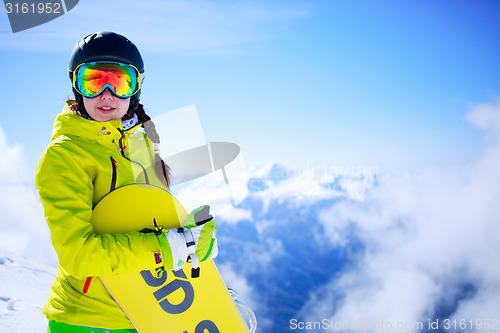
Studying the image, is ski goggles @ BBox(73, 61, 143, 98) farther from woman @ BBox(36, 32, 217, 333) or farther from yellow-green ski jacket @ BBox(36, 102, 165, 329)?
yellow-green ski jacket @ BBox(36, 102, 165, 329)

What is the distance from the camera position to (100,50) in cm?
223

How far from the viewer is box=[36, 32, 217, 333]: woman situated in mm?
1797

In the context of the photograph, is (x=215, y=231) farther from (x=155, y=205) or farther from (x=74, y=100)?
(x=74, y=100)

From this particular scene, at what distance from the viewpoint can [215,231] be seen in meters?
2.24

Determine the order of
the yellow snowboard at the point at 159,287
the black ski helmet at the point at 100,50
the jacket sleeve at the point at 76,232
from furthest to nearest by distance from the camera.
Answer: the black ski helmet at the point at 100,50
the yellow snowboard at the point at 159,287
the jacket sleeve at the point at 76,232

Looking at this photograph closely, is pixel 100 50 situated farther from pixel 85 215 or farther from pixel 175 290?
pixel 175 290

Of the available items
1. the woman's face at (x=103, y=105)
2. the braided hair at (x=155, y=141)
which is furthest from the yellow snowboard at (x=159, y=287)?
the woman's face at (x=103, y=105)

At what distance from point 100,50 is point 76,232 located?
115cm

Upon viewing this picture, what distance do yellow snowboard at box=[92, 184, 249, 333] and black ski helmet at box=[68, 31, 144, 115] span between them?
2.15ft

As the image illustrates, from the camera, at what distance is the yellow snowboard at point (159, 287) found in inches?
83.5

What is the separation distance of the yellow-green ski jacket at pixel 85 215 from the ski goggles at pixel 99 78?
0.17 meters

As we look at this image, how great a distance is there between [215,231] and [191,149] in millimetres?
646

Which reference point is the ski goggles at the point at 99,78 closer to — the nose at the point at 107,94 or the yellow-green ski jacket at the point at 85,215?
the nose at the point at 107,94

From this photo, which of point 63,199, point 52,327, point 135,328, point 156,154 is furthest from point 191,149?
point 52,327
